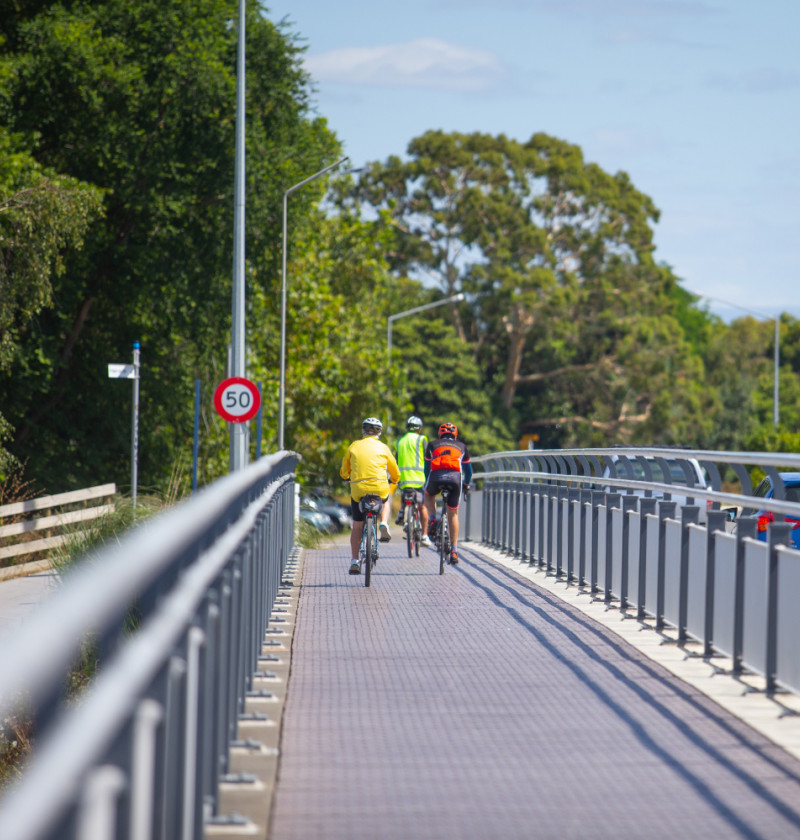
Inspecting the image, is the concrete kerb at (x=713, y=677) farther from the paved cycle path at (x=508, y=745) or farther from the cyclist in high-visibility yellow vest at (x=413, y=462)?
the cyclist in high-visibility yellow vest at (x=413, y=462)

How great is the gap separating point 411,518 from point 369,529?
11.9 feet

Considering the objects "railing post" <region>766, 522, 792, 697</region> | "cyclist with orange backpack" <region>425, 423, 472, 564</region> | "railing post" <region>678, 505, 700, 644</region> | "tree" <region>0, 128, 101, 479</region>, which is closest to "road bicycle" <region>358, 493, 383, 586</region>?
"cyclist with orange backpack" <region>425, 423, 472, 564</region>

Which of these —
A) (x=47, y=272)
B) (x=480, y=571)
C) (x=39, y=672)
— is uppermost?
(x=47, y=272)

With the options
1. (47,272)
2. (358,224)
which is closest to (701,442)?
(358,224)

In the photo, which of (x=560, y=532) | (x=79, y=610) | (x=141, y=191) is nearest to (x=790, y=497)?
(x=560, y=532)

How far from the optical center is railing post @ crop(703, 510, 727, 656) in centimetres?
836

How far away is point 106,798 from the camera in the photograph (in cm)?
249

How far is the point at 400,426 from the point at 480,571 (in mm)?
35388

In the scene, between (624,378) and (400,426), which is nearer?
(400,426)

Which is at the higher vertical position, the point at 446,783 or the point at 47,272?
the point at 47,272

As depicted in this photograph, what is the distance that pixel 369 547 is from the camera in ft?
44.0

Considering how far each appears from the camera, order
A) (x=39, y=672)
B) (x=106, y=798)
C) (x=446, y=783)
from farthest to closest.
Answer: (x=446, y=783) → (x=106, y=798) → (x=39, y=672)

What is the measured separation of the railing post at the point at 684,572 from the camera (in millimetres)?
8969

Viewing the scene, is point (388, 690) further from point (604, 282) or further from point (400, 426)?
point (604, 282)
